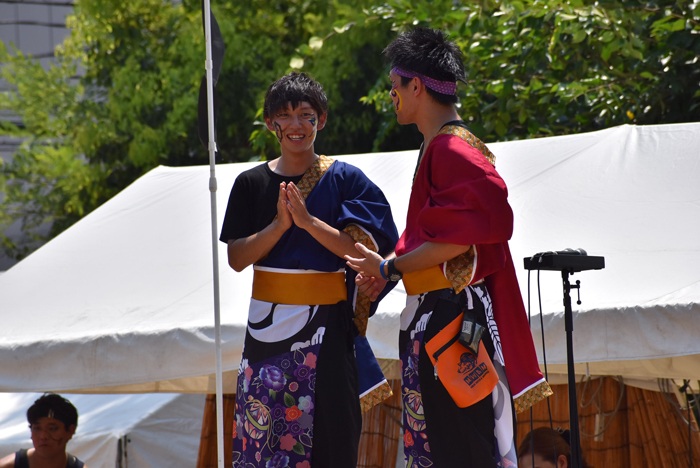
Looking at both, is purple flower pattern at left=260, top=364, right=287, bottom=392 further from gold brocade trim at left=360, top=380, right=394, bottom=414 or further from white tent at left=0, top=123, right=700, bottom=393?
white tent at left=0, top=123, right=700, bottom=393

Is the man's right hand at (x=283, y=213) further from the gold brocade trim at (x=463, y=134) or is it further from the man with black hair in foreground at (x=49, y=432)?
the man with black hair in foreground at (x=49, y=432)

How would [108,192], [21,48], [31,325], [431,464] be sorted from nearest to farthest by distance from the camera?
[431,464]
[31,325]
[108,192]
[21,48]

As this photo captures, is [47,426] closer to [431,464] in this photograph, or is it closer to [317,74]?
[431,464]

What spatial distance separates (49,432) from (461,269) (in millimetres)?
2831

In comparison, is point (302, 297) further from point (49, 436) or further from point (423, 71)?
point (49, 436)

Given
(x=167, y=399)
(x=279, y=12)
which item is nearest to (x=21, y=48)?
(x=279, y=12)

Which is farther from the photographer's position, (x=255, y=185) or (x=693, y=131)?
(x=693, y=131)

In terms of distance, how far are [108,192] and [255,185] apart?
7.23 meters

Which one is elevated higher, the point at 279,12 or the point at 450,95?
the point at 279,12

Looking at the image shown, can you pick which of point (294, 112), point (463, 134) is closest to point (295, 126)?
point (294, 112)

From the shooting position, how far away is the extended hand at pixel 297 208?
2.14 m

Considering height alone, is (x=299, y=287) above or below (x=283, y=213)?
below

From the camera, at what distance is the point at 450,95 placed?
207 cm

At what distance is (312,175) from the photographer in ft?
7.64
